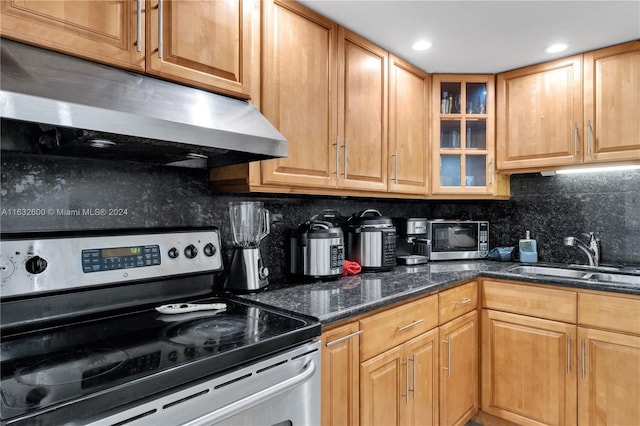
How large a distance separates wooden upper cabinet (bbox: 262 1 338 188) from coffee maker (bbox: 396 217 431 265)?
93 centimetres

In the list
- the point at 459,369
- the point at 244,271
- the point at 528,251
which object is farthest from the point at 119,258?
the point at 528,251

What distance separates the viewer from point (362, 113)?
1.96 metres

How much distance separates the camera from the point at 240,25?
1386 millimetres

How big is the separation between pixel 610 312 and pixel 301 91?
5.92 ft

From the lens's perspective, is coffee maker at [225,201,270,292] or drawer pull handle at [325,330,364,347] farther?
coffee maker at [225,201,270,292]

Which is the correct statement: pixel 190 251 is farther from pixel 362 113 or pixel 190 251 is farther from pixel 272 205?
pixel 362 113

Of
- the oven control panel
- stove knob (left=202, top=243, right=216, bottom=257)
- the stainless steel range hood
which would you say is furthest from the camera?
stove knob (left=202, top=243, right=216, bottom=257)

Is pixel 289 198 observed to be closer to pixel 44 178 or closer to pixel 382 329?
pixel 382 329

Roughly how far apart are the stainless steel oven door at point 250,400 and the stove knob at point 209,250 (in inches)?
23.3

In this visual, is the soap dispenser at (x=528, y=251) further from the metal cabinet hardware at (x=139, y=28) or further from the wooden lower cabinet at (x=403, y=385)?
the metal cabinet hardware at (x=139, y=28)

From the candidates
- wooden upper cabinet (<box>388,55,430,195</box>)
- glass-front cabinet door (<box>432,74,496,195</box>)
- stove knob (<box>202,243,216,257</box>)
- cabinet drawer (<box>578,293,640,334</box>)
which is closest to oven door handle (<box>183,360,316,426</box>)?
stove knob (<box>202,243,216,257</box>)

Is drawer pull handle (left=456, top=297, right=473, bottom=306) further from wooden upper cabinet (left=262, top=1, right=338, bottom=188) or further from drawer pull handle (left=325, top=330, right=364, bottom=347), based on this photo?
wooden upper cabinet (left=262, top=1, right=338, bottom=188)

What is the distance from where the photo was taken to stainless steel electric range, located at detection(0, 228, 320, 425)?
0.76 metres

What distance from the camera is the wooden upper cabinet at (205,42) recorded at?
117cm
